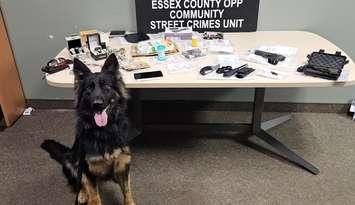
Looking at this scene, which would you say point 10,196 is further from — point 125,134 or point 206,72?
point 206,72

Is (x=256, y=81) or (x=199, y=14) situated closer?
(x=256, y=81)

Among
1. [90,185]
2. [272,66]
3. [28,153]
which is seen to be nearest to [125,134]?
[90,185]

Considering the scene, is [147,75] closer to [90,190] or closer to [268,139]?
[90,190]

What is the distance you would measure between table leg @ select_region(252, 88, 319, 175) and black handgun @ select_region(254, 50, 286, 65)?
13.7 inches

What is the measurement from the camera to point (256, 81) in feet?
5.83

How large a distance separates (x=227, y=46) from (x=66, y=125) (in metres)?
1.48

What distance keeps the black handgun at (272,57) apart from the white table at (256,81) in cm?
9

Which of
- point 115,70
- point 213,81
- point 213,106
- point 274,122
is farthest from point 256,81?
point 213,106

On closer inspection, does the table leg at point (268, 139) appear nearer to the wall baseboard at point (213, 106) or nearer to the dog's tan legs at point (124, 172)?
the wall baseboard at point (213, 106)

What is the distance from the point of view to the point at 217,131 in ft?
8.53

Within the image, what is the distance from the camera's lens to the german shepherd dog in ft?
5.19

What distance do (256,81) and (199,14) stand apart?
92cm

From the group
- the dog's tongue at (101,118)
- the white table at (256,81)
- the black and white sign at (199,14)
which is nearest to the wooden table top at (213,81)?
the white table at (256,81)

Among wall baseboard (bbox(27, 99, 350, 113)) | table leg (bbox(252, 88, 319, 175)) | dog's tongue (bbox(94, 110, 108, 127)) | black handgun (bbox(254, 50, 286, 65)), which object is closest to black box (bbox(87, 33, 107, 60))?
dog's tongue (bbox(94, 110, 108, 127))
